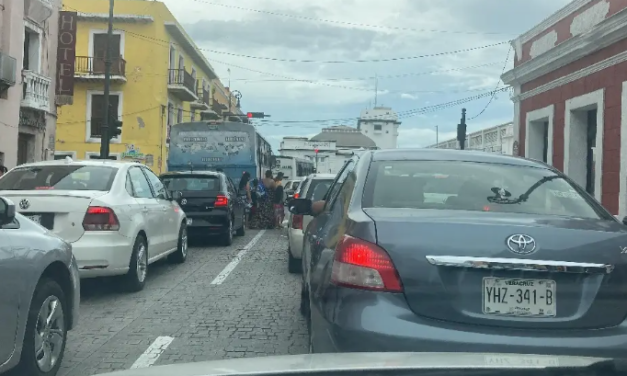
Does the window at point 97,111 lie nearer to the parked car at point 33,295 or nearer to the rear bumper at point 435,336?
the parked car at point 33,295

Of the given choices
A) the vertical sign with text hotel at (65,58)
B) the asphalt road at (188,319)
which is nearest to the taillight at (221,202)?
the asphalt road at (188,319)

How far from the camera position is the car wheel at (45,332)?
425cm

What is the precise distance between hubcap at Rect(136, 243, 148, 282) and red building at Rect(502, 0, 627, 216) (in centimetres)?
899

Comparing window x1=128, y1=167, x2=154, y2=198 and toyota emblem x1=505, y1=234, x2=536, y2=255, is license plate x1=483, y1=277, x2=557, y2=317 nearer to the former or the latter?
toyota emblem x1=505, y1=234, x2=536, y2=255

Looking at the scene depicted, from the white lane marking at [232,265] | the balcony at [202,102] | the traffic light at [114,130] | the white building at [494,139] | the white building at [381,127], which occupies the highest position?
the white building at [381,127]

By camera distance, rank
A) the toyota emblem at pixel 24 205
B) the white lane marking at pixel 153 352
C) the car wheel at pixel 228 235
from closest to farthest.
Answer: the white lane marking at pixel 153 352
the toyota emblem at pixel 24 205
the car wheel at pixel 228 235

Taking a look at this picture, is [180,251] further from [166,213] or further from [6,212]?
[6,212]

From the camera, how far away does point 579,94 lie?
15039 millimetres

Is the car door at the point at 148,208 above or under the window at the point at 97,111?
under

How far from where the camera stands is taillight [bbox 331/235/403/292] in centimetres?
328

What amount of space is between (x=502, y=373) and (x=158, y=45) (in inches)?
1330

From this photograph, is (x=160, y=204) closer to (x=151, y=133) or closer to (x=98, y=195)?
(x=98, y=195)

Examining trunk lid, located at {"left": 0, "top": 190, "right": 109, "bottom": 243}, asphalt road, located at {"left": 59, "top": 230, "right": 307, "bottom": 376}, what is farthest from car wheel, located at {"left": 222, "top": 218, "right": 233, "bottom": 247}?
trunk lid, located at {"left": 0, "top": 190, "right": 109, "bottom": 243}

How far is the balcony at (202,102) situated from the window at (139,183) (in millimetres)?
33325
